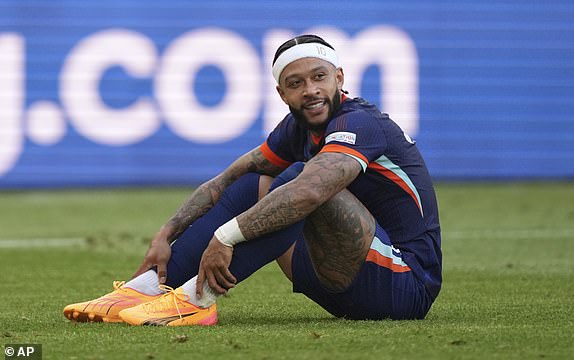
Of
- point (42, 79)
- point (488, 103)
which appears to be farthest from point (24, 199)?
point (488, 103)

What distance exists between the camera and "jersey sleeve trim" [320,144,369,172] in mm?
4066

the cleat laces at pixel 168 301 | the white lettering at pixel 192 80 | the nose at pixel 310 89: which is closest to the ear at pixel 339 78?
the nose at pixel 310 89

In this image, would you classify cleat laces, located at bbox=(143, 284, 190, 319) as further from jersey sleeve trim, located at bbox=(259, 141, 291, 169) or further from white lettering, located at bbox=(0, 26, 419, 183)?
white lettering, located at bbox=(0, 26, 419, 183)

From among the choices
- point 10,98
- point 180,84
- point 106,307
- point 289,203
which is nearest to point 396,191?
point 289,203

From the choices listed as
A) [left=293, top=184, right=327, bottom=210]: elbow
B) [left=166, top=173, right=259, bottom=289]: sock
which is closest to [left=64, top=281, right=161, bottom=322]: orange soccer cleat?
[left=166, top=173, right=259, bottom=289]: sock

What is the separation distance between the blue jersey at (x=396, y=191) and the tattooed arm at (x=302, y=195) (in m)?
0.14

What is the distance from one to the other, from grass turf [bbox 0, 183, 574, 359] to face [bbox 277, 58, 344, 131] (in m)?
0.77

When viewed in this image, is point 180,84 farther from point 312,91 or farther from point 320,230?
point 320,230

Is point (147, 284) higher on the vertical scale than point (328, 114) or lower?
lower

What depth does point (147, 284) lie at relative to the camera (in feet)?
14.4

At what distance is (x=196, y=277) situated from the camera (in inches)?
165

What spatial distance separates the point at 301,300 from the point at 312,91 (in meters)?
1.37

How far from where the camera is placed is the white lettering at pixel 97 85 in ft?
38.3

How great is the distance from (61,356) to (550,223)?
6165 mm
